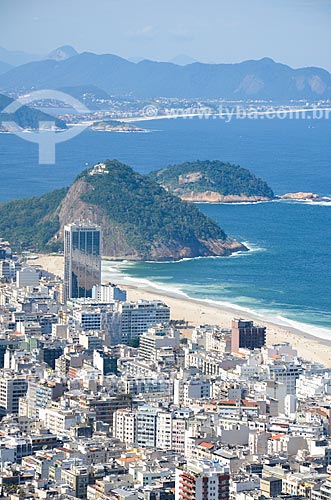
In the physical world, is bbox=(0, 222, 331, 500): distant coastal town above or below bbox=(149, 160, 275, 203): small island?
below

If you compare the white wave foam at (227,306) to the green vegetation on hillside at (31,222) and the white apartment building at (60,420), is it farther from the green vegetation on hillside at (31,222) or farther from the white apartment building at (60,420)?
the white apartment building at (60,420)

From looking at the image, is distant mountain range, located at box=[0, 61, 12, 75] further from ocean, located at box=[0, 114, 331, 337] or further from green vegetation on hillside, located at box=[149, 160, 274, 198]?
green vegetation on hillside, located at box=[149, 160, 274, 198]

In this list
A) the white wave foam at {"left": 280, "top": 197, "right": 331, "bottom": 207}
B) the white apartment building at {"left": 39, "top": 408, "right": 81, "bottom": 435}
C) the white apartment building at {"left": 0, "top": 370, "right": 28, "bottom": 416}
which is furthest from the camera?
the white wave foam at {"left": 280, "top": 197, "right": 331, "bottom": 207}

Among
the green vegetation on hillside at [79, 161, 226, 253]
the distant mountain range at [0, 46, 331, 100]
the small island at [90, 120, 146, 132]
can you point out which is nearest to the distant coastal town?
the green vegetation on hillside at [79, 161, 226, 253]

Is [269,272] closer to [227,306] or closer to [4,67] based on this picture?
[227,306]

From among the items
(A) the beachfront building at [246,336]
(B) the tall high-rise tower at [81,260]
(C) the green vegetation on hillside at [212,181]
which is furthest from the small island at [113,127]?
(A) the beachfront building at [246,336]

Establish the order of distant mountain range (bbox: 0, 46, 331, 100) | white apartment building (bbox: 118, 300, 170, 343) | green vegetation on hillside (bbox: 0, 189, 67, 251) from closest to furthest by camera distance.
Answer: white apartment building (bbox: 118, 300, 170, 343)
green vegetation on hillside (bbox: 0, 189, 67, 251)
distant mountain range (bbox: 0, 46, 331, 100)
